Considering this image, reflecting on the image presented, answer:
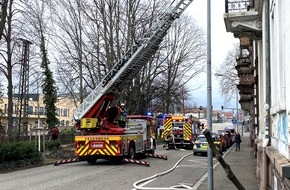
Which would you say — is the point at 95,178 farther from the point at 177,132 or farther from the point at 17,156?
the point at 177,132

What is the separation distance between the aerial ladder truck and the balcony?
23.2 feet

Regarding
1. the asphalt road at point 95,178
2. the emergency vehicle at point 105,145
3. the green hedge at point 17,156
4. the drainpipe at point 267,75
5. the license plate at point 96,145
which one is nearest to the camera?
the drainpipe at point 267,75

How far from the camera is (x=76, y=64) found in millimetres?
39000

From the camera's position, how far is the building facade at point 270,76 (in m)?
5.24

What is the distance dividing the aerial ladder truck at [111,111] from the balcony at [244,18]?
7060 millimetres

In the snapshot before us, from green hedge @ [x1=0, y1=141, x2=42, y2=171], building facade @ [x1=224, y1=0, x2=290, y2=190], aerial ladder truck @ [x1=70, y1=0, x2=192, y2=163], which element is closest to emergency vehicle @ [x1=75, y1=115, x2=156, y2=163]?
aerial ladder truck @ [x1=70, y1=0, x2=192, y2=163]

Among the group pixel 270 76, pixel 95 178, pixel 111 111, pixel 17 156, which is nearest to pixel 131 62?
pixel 111 111

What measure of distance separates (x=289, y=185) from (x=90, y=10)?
3481cm

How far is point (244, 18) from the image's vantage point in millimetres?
14477

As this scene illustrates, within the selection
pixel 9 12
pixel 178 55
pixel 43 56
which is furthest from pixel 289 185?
pixel 178 55

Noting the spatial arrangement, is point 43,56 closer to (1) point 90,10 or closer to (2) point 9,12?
(1) point 90,10

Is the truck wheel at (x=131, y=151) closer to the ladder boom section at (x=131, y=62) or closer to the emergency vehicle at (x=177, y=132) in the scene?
the ladder boom section at (x=131, y=62)

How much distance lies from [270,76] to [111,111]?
46.7ft

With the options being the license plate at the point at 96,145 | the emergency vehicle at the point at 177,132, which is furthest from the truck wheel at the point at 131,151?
the emergency vehicle at the point at 177,132
